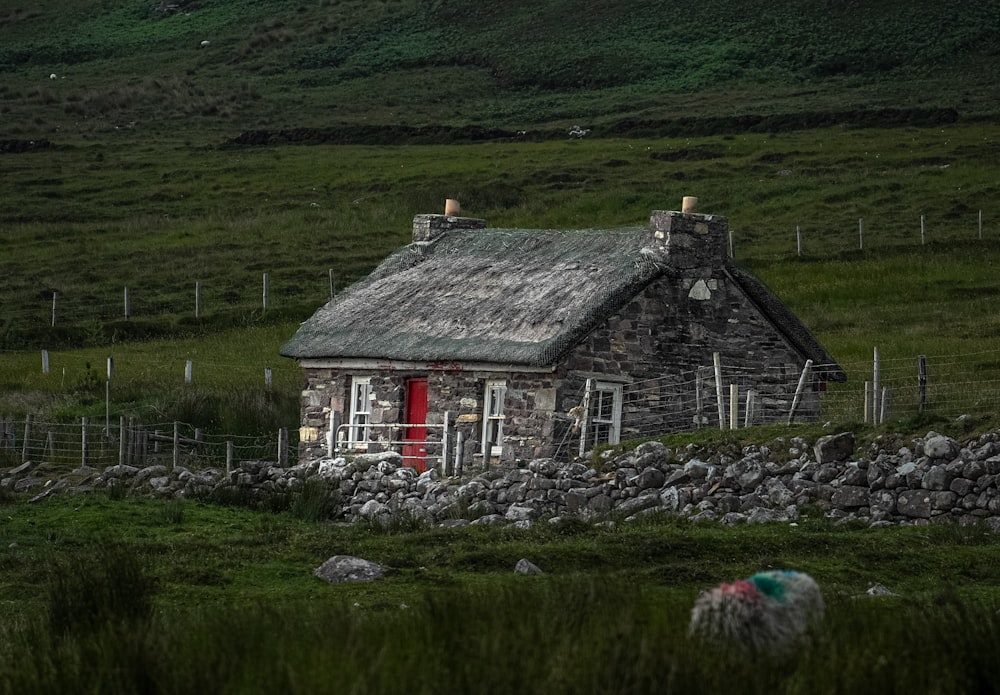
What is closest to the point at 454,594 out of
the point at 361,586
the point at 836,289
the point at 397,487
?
the point at 361,586

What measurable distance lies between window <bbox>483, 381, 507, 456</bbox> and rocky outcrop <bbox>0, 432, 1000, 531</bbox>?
181 cm

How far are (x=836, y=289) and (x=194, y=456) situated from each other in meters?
17.1

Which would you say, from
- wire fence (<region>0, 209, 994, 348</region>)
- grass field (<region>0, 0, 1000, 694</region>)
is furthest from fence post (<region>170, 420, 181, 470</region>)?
wire fence (<region>0, 209, 994, 348</region>)

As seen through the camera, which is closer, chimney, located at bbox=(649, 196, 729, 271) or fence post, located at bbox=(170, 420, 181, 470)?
chimney, located at bbox=(649, 196, 729, 271)

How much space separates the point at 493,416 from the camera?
2725 cm

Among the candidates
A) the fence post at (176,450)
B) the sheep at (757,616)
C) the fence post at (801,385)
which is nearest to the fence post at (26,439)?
the fence post at (176,450)

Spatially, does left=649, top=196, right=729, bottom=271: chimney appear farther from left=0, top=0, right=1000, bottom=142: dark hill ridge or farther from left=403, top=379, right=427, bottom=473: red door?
left=0, top=0, right=1000, bottom=142: dark hill ridge

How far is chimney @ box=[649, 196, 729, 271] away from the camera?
2784 centimetres

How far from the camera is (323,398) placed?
1175 inches

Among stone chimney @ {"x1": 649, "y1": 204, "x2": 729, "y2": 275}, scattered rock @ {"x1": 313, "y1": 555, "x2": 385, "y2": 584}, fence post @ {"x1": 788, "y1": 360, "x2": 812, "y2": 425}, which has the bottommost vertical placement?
scattered rock @ {"x1": 313, "y1": 555, "x2": 385, "y2": 584}

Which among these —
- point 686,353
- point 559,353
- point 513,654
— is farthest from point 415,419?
point 513,654

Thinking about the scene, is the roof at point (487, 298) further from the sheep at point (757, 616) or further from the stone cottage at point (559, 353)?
the sheep at point (757, 616)

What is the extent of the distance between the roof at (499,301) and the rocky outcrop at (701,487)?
2.61 m

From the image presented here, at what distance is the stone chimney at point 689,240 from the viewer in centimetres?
2784
